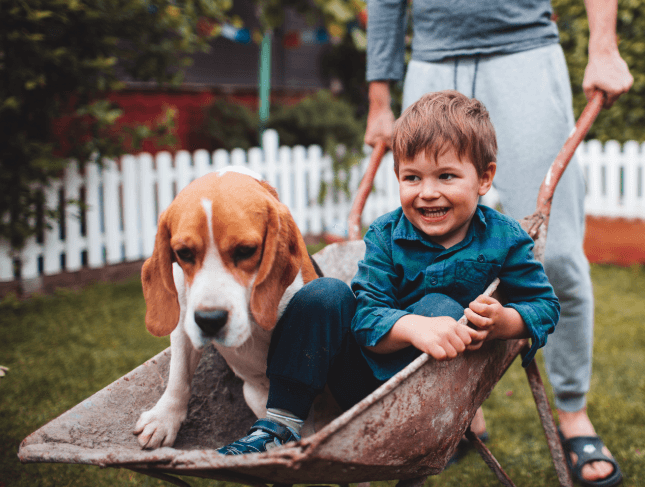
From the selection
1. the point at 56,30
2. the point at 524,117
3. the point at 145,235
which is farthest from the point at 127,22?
the point at 524,117

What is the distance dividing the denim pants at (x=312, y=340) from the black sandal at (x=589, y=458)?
1.26 metres

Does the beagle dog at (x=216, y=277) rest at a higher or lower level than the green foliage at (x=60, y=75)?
lower

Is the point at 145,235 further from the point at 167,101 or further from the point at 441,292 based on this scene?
the point at 441,292

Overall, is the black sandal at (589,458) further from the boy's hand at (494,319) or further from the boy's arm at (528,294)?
the boy's hand at (494,319)

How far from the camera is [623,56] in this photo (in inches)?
258

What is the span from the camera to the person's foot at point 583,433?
2.24 metres

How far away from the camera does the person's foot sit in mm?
2238

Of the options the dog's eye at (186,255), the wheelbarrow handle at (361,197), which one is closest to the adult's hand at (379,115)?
the wheelbarrow handle at (361,197)

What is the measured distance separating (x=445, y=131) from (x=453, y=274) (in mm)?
421

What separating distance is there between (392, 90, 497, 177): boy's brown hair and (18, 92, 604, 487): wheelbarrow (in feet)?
1.28

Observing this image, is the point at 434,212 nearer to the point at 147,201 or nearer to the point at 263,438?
the point at 263,438

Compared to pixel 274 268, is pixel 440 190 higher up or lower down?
higher up

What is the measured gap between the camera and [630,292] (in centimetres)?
513

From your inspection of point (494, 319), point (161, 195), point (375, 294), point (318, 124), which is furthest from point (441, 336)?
point (318, 124)
